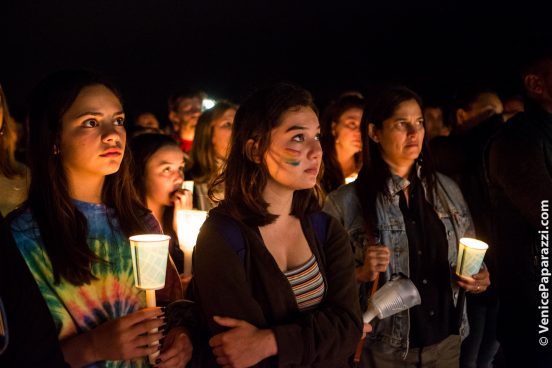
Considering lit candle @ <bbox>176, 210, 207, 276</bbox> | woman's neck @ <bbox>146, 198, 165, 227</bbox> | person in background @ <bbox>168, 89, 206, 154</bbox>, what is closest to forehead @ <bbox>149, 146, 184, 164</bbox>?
woman's neck @ <bbox>146, 198, 165, 227</bbox>

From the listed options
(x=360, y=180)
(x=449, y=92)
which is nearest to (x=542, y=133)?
(x=360, y=180)

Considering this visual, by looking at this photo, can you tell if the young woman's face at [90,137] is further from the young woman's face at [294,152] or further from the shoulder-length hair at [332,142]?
the shoulder-length hair at [332,142]

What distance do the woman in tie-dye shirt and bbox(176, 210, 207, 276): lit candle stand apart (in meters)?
0.74

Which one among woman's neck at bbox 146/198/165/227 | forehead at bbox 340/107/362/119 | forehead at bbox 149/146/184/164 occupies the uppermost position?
forehead at bbox 340/107/362/119

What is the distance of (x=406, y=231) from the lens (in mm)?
2635

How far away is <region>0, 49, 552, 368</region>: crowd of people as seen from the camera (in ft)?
5.45

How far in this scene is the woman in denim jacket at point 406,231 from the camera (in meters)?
2.53

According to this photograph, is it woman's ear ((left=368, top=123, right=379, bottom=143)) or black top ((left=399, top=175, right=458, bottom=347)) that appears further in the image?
woman's ear ((left=368, top=123, right=379, bottom=143))

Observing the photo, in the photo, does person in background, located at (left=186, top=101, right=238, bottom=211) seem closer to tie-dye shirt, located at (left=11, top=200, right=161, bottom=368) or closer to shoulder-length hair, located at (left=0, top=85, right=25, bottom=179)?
shoulder-length hair, located at (left=0, top=85, right=25, bottom=179)

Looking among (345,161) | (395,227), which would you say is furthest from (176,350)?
(345,161)

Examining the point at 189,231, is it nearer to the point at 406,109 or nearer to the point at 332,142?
the point at 406,109

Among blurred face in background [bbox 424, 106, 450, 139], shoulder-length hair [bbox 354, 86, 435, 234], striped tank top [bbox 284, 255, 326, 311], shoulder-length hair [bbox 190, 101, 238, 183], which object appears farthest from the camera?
blurred face in background [bbox 424, 106, 450, 139]

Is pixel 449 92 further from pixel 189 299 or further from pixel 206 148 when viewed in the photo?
pixel 189 299

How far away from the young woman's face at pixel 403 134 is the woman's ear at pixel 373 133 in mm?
24
